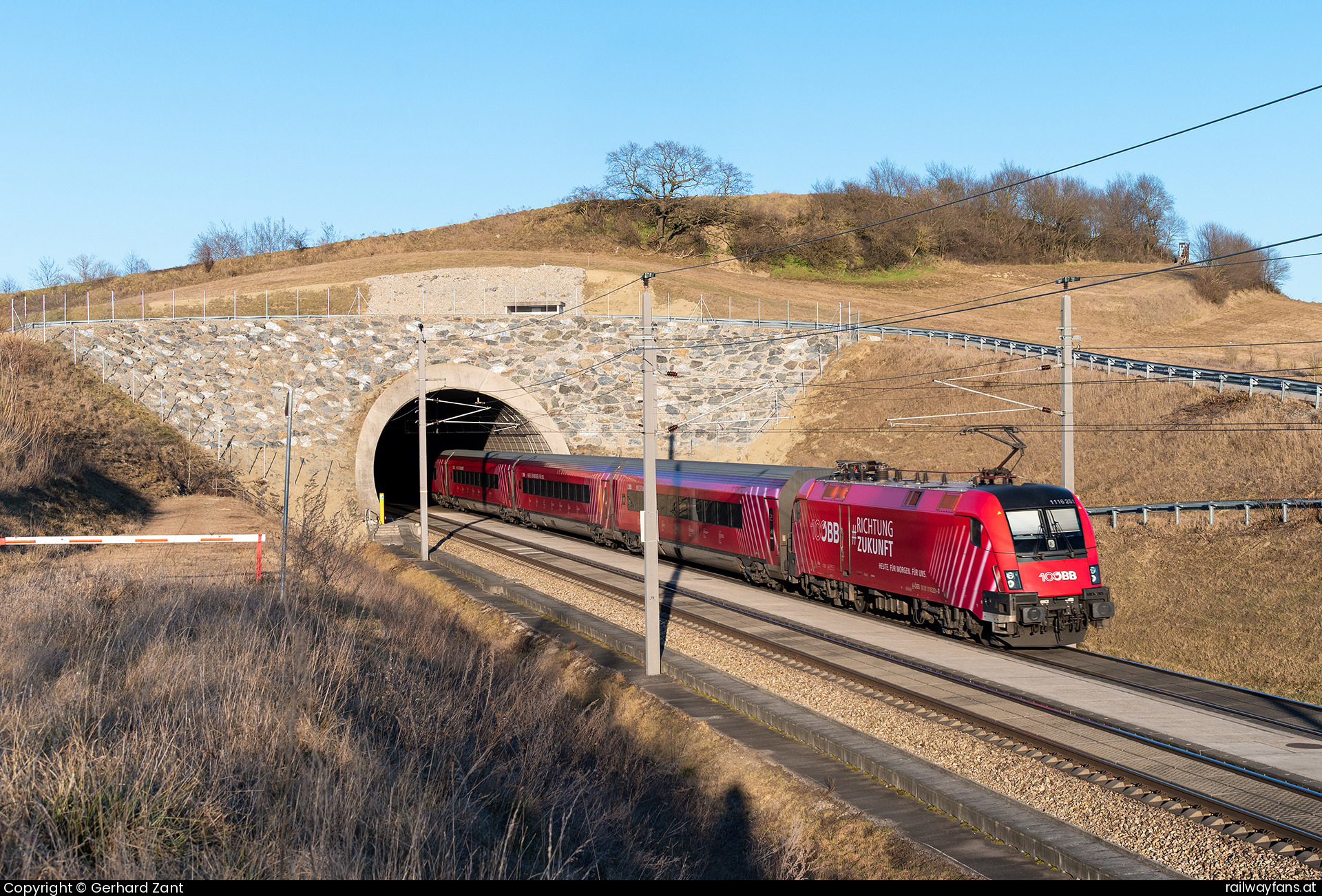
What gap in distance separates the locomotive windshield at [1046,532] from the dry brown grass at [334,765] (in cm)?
745

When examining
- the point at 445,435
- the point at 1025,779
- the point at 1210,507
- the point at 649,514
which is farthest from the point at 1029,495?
the point at 445,435

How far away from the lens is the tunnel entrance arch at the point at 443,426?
40.7 m

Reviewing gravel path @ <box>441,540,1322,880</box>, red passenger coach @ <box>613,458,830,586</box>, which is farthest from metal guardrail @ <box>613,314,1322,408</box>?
gravel path @ <box>441,540,1322,880</box>

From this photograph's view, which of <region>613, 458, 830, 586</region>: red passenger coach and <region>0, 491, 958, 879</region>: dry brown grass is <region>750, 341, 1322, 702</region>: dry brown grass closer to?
<region>613, 458, 830, 586</region>: red passenger coach

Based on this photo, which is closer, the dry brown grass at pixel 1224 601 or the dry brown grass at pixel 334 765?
the dry brown grass at pixel 334 765

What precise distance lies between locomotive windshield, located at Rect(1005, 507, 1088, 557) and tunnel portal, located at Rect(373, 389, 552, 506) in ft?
100

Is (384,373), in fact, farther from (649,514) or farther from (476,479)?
(649,514)

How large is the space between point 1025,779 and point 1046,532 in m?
7.61

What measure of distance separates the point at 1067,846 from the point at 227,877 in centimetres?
664

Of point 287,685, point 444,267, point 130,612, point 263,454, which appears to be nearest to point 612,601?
point 130,612

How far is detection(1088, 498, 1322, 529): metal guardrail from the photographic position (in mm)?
23297

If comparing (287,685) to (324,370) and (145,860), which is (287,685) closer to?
(145,860)

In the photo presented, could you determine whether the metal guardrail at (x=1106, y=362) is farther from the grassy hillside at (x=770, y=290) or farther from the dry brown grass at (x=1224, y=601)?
the dry brown grass at (x=1224, y=601)

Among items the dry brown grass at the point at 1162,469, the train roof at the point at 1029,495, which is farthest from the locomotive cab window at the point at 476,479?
the train roof at the point at 1029,495
